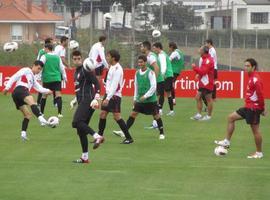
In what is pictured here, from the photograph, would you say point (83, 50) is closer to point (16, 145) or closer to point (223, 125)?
point (223, 125)

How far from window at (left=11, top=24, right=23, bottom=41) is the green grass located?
77.5 ft

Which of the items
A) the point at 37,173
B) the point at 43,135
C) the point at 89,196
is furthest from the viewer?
the point at 43,135

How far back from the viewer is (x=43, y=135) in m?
18.5

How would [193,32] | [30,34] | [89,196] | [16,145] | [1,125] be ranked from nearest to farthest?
1. [89,196]
2. [16,145]
3. [1,125]
4. [193,32]
5. [30,34]

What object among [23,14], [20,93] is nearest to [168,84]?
[20,93]

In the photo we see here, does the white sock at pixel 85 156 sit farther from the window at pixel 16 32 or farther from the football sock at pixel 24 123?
the window at pixel 16 32

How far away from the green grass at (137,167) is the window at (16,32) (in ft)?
77.5

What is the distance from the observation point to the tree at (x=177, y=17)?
34.2 m

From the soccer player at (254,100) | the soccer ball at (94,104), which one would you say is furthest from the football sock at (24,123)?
the soccer player at (254,100)

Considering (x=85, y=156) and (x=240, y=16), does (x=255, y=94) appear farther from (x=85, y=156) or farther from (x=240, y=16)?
(x=240, y=16)

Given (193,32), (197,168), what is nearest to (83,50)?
(193,32)

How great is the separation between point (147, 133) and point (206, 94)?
2922mm

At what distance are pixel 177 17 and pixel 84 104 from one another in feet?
67.3

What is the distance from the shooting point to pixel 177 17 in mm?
34250
